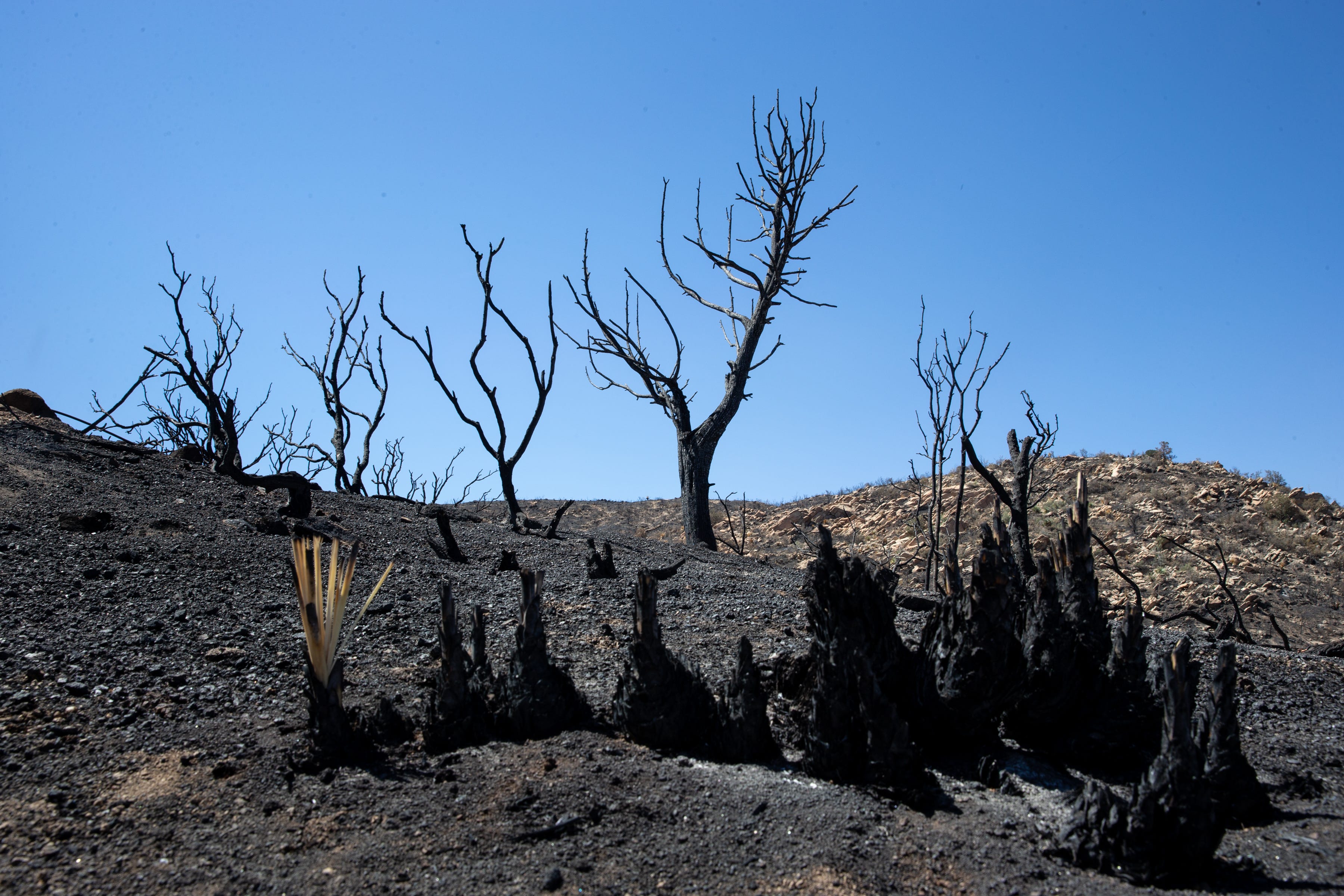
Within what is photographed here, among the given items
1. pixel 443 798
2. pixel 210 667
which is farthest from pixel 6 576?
pixel 443 798

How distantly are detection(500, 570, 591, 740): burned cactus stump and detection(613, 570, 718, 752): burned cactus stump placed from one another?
32 cm

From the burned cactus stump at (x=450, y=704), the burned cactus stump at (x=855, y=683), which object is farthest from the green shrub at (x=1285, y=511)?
the burned cactus stump at (x=450, y=704)

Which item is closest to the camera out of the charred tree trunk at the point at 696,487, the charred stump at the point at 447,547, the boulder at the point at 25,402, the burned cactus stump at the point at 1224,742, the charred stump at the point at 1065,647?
the burned cactus stump at the point at 1224,742

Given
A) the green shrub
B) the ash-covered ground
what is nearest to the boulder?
the ash-covered ground

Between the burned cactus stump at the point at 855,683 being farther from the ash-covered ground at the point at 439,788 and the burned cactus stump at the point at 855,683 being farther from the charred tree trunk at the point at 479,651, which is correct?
the charred tree trunk at the point at 479,651

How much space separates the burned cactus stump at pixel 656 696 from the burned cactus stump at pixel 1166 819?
1.62m

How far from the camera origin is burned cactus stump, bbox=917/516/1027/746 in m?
3.95

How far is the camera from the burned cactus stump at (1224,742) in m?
3.28

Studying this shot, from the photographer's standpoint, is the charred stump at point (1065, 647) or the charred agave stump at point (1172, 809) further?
the charred stump at point (1065, 647)

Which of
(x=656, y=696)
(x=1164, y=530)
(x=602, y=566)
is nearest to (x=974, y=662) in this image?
(x=656, y=696)

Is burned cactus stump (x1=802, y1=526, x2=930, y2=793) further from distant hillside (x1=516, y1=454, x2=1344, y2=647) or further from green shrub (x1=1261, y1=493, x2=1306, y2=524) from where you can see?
green shrub (x1=1261, y1=493, x2=1306, y2=524)

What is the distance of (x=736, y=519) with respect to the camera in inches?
885

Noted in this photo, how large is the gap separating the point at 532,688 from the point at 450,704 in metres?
0.39

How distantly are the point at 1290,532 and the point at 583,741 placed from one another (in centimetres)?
1625
